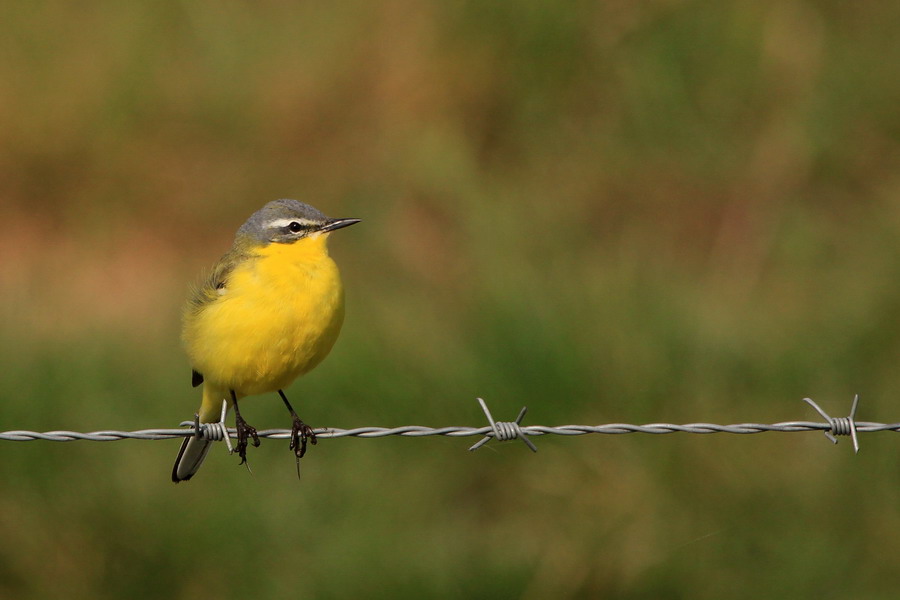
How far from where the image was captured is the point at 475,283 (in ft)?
29.3

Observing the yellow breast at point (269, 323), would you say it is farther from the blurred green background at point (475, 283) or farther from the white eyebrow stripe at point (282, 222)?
the blurred green background at point (475, 283)

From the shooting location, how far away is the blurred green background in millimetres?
7375

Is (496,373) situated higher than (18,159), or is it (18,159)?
(18,159)

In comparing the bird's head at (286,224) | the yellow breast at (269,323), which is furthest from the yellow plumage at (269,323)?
the bird's head at (286,224)

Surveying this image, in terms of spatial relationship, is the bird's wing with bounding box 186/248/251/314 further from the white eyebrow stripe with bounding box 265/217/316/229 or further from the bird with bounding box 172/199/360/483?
the white eyebrow stripe with bounding box 265/217/316/229

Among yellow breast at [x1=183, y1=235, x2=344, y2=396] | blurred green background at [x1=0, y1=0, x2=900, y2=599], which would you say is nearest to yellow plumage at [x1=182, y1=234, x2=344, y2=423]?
yellow breast at [x1=183, y1=235, x2=344, y2=396]

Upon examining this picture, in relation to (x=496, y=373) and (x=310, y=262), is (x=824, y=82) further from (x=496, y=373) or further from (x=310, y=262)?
(x=310, y=262)

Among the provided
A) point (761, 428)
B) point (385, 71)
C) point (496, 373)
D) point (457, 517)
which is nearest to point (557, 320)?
point (496, 373)

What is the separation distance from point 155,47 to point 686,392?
6.63 meters

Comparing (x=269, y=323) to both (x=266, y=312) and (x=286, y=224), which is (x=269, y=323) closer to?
(x=266, y=312)

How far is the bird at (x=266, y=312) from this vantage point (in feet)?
17.3

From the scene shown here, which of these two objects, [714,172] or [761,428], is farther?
[714,172]

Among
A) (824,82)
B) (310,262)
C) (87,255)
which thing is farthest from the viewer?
(87,255)

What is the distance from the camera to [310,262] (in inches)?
218
